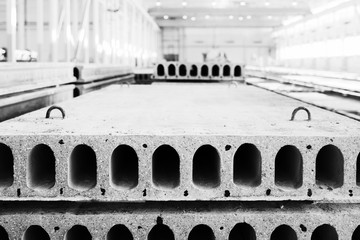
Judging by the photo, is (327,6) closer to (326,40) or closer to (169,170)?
(326,40)

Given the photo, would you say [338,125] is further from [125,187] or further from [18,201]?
[18,201]

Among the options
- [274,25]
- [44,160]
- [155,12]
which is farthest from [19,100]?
[274,25]

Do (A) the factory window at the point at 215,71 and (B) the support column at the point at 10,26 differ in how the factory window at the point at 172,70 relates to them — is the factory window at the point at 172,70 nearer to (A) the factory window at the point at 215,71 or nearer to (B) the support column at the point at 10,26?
(A) the factory window at the point at 215,71

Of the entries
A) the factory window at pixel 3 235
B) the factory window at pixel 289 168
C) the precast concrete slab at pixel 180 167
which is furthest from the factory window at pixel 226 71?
the factory window at pixel 3 235

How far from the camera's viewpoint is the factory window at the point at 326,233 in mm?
1737

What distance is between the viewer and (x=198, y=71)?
7.35 meters

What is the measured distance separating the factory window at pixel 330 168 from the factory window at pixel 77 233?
945 mm

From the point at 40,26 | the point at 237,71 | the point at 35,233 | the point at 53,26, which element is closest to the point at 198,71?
the point at 237,71

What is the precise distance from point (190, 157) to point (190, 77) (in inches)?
225

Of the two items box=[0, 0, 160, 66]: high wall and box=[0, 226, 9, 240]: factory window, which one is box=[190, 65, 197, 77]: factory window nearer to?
box=[0, 0, 160, 66]: high wall

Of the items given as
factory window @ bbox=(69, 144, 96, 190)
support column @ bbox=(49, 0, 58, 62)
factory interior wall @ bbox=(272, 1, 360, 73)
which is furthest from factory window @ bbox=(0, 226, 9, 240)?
factory interior wall @ bbox=(272, 1, 360, 73)

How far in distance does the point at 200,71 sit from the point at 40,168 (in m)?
5.72

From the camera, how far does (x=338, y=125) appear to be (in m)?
→ 2.10

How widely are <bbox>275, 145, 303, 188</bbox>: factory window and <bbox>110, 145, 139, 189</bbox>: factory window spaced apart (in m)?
0.57
